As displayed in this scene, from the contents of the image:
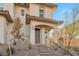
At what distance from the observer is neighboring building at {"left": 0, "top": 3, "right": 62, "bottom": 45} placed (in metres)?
3.12

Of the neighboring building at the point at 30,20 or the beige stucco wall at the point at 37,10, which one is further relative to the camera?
the beige stucco wall at the point at 37,10

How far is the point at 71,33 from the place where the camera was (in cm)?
320

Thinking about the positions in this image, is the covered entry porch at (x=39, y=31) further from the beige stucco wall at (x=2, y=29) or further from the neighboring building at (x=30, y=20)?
the beige stucco wall at (x=2, y=29)

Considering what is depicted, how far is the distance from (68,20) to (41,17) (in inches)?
20.4

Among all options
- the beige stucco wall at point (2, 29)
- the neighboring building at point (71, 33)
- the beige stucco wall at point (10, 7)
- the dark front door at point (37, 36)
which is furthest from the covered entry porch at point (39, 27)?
the beige stucco wall at point (2, 29)

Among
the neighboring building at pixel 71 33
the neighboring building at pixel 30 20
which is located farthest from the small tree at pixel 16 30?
the neighboring building at pixel 71 33

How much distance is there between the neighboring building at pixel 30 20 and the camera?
10.2 feet

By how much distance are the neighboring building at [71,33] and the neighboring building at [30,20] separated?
19 centimetres

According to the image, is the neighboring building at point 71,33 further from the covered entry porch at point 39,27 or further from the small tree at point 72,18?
the covered entry porch at point 39,27

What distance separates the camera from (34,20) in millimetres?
3176

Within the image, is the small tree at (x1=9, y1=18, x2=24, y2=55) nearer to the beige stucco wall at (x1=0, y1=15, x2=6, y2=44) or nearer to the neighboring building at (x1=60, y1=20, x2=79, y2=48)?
the beige stucco wall at (x1=0, y1=15, x2=6, y2=44)

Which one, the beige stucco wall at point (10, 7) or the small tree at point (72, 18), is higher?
the beige stucco wall at point (10, 7)

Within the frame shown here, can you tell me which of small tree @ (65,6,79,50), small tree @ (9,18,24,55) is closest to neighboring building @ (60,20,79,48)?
small tree @ (65,6,79,50)

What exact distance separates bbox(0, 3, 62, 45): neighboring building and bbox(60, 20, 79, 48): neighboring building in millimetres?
187
